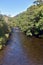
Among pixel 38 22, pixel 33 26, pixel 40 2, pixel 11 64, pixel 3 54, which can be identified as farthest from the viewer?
pixel 40 2

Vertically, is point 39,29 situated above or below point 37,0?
below

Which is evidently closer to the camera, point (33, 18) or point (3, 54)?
point (3, 54)

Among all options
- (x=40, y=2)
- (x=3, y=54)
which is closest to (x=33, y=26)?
(x=40, y=2)

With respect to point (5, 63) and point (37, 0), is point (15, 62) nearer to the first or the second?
point (5, 63)

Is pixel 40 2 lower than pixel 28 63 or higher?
higher

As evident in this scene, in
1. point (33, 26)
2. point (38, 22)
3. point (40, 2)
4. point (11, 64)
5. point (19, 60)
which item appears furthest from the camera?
point (40, 2)

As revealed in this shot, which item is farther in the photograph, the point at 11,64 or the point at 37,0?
the point at 37,0

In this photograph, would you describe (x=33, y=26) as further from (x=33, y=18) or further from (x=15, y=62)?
(x=15, y=62)

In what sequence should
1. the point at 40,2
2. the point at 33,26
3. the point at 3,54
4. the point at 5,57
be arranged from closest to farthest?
the point at 5,57, the point at 3,54, the point at 33,26, the point at 40,2

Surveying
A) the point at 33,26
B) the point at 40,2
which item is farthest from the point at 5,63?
the point at 40,2
